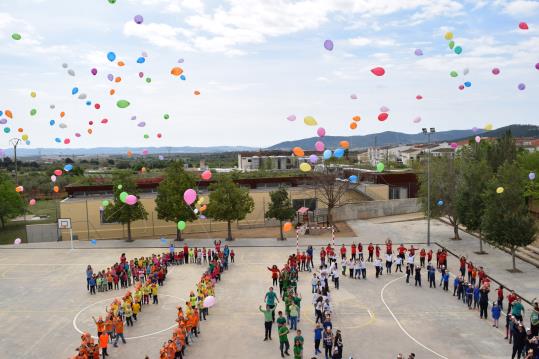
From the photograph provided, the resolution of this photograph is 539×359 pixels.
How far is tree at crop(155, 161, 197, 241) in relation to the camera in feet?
103

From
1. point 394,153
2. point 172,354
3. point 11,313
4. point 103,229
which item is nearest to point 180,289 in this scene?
point 11,313

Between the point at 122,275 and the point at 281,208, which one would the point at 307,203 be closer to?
the point at 281,208

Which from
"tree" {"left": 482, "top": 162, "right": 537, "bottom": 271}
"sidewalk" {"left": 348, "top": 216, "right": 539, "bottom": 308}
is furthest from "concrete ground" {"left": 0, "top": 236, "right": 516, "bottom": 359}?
"tree" {"left": 482, "top": 162, "right": 537, "bottom": 271}

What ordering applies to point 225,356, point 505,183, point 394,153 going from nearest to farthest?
point 225,356, point 505,183, point 394,153

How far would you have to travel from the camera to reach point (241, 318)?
17.3 m

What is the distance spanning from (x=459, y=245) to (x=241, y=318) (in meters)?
17.9

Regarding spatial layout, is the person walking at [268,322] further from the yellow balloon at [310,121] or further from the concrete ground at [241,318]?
the yellow balloon at [310,121]

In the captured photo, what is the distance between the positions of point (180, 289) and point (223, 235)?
44.4 ft

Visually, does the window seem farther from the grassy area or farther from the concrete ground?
the grassy area

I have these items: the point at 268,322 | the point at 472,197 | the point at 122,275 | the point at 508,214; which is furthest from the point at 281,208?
the point at 268,322

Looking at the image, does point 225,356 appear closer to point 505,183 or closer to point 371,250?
point 371,250

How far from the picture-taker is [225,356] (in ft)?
46.1

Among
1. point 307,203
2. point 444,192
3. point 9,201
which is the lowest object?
point 307,203

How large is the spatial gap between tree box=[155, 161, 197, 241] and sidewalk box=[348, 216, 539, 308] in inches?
503
